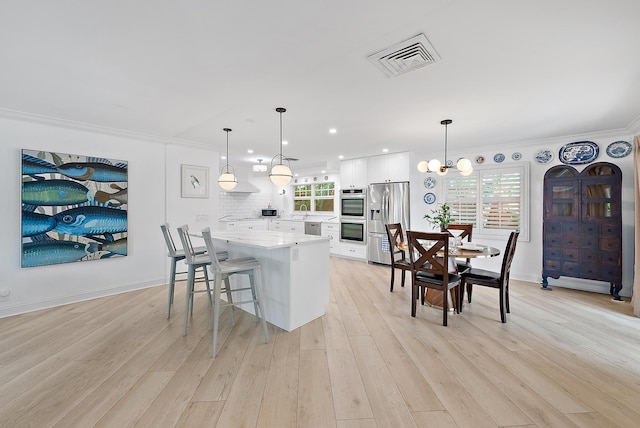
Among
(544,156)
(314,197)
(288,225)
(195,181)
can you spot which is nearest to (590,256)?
(544,156)

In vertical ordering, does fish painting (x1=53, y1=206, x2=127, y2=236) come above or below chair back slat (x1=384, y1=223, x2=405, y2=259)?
above

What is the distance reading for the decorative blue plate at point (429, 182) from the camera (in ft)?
17.7

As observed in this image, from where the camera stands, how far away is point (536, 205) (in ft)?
14.6

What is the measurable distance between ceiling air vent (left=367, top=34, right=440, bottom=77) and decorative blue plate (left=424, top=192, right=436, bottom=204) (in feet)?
12.2

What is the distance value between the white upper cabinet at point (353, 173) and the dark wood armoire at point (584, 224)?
3.14m

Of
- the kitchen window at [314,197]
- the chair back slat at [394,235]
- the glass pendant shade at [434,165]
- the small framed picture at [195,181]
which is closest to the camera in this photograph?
the glass pendant shade at [434,165]

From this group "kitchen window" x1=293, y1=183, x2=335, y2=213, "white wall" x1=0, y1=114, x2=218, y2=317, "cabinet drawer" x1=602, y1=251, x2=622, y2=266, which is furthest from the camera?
"kitchen window" x1=293, y1=183, x2=335, y2=213

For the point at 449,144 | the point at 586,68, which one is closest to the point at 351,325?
the point at 586,68

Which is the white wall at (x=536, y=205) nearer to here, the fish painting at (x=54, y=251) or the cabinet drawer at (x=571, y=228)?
the cabinet drawer at (x=571, y=228)

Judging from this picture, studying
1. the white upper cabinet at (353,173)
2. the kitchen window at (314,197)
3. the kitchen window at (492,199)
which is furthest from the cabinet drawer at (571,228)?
the kitchen window at (314,197)

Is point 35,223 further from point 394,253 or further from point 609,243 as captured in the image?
point 609,243

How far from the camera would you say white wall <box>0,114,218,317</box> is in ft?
10.0

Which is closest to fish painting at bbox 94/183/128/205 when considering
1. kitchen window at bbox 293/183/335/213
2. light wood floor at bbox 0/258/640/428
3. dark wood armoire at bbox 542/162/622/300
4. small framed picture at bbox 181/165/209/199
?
small framed picture at bbox 181/165/209/199

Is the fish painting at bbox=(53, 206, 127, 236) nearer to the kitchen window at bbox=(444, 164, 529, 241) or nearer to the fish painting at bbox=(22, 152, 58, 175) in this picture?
the fish painting at bbox=(22, 152, 58, 175)
